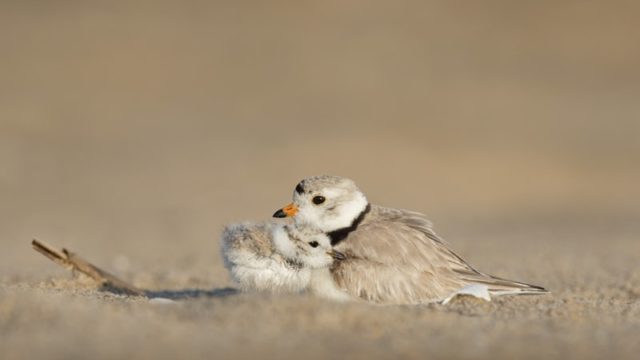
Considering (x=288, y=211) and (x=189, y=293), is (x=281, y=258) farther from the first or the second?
(x=189, y=293)

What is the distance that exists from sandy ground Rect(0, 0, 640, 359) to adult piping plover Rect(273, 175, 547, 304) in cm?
19

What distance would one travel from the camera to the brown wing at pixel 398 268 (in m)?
5.63

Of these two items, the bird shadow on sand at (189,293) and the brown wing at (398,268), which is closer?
the brown wing at (398,268)

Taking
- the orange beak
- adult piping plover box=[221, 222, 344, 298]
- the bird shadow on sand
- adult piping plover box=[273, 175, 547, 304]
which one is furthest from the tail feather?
the bird shadow on sand

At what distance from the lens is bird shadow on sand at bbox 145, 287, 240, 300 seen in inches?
253

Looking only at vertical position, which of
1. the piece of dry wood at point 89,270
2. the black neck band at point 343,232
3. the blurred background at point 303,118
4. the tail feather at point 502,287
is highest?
the blurred background at point 303,118

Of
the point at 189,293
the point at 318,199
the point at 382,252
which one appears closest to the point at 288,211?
the point at 318,199

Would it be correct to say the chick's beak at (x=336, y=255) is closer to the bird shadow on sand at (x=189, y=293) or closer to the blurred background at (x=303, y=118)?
the bird shadow on sand at (x=189, y=293)

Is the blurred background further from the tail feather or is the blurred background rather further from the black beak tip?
the tail feather

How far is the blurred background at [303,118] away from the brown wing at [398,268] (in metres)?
3.36

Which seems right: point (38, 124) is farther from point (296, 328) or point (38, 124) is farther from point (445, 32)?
point (296, 328)

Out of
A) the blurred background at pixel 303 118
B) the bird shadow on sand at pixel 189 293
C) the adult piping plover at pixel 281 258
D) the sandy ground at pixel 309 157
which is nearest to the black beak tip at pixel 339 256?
the adult piping plover at pixel 281 258

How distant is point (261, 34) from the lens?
79.6 ft

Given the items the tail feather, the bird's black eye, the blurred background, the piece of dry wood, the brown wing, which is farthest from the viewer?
the blurred background
